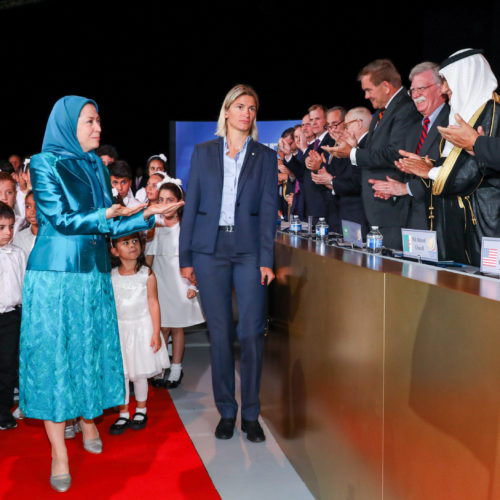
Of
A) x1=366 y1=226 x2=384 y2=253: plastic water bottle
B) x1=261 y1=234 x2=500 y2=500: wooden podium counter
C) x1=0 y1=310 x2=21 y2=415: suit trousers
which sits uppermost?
x1=366 y1=226 x2=384 y2=253: plastic water bottle

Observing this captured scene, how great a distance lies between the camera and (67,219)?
90.9 inches

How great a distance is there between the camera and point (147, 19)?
8.55 m

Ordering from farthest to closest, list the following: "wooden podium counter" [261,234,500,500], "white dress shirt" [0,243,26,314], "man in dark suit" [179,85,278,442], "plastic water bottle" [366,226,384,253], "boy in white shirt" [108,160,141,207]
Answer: "boy in white shirt" [108,160,141,207] < "white dress shirt" [0,243,26,314] < "man in dark suit" [179,85,278,442] < "plastic water bottle" [366,226,384,253] < "wooden podium counter" [261,234,500,500]

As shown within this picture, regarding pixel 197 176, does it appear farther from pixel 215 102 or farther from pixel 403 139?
pixel 215 102

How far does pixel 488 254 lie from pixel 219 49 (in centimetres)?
764

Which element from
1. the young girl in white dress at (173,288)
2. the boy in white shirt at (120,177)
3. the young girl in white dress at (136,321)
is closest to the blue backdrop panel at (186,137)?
the boy in white shirt at (120,177)

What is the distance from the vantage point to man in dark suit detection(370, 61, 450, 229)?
272 cm

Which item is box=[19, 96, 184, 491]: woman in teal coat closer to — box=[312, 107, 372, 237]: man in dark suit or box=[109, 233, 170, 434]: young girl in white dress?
box=[109, 233, 170, 434]: young girl in white dress

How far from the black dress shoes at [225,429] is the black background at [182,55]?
5094 millimetres

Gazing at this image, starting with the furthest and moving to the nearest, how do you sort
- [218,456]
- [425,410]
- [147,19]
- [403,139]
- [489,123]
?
[147,19] < [403,139] < [218,456] < [489,123] < [425,410]

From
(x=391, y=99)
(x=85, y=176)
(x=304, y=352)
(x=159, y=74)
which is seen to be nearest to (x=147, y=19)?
(x=159, y=74)

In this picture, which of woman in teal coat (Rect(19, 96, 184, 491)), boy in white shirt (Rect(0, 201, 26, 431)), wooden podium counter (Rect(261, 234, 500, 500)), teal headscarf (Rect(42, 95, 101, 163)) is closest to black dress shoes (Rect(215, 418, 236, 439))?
wooden podium counter (Rect(261, 234, 500, 500))

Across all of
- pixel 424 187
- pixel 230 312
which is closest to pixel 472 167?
pixel 424 187

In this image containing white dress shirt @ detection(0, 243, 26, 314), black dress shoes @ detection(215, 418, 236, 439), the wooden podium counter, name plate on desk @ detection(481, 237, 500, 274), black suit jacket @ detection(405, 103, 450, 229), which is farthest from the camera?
white dress shirt @ detection(0, 243, 26, 314)
